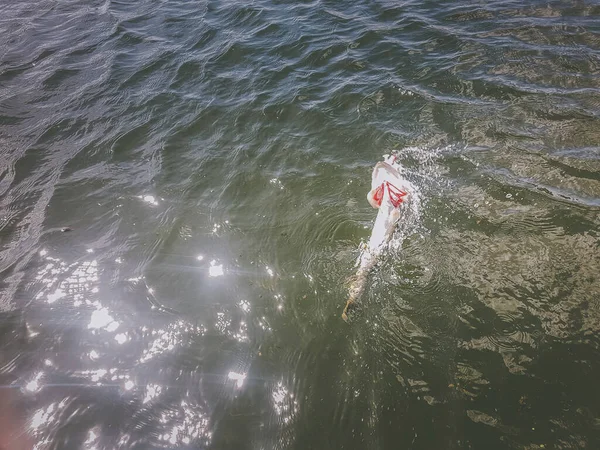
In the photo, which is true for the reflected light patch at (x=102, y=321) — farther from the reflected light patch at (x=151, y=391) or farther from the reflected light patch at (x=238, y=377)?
the reflected light patch at (x=238, y=377)

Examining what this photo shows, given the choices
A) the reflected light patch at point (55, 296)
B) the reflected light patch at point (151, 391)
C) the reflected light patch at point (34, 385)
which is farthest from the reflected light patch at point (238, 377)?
the reflected light patch at point (55, 296)

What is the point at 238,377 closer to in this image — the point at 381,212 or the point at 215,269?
the point at 215,269

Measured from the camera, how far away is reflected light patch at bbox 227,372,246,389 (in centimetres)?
Result: 338

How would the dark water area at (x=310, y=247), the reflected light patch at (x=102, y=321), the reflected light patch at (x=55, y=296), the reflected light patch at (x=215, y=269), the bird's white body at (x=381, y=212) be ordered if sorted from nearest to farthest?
the dark water area at (x=310, y=247)
the reflected light patch at (x=102, y=321)
the bird's white body at (x=381, y=212)
the reflected light patch at (x=55, y=296)
the reflected light patch at (x=215, y=269)

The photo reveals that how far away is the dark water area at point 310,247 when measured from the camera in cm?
311

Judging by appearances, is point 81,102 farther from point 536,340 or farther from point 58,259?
point 536,340

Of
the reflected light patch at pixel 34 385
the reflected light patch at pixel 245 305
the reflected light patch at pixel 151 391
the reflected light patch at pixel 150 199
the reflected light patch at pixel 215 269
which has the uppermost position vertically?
the reflected light patch at pixel 150 199

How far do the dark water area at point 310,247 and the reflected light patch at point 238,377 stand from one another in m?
0.06

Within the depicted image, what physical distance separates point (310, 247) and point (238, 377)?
1.90 metres

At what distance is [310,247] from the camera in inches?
179

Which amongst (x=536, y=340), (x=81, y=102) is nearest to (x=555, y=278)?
(x=536, y=340)

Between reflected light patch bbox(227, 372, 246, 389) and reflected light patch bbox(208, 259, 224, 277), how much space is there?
4.51ft

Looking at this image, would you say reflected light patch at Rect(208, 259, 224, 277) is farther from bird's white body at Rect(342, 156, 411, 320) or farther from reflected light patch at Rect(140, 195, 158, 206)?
bird's white body at Rect(342, 156, 411, 320)

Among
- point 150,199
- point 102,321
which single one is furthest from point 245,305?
point 150,199
